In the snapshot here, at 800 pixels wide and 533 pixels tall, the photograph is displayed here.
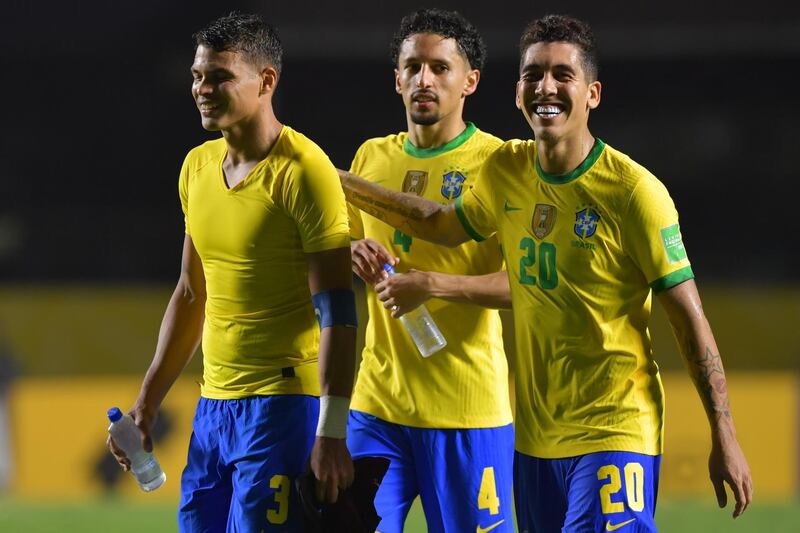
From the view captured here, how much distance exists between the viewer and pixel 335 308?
12.1ft

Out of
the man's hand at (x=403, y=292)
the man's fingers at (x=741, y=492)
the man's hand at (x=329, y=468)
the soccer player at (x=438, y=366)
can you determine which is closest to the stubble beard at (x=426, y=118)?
the soccer player at (x=438, y=366)

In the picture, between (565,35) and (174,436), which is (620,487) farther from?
(174,436)

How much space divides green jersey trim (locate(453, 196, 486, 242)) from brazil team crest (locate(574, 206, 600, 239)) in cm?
57

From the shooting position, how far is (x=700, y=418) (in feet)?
32.9

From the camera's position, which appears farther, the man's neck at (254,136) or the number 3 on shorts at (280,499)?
the man's neck at (254,136)

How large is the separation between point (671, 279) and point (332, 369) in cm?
96

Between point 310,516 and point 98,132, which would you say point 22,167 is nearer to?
point 98,132

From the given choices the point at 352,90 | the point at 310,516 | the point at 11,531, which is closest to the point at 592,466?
the point at 310,516

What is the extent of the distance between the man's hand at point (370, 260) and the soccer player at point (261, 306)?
702 millimetres

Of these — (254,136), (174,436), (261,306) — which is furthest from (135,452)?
(174,436)

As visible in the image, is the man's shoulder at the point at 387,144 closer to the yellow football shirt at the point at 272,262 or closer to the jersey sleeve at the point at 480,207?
the jersey sleeve at the point at 480,207

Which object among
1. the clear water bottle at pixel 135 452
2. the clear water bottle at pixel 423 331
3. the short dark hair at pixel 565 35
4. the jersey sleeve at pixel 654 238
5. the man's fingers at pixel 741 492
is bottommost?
the man's fingers at pixel 741 492

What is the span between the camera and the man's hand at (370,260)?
4.56m

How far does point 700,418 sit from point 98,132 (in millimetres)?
9968
